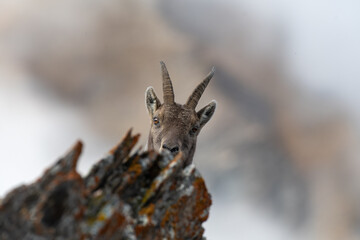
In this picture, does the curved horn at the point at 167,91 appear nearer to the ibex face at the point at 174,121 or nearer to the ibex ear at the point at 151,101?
the ibex face at the point at 174,121

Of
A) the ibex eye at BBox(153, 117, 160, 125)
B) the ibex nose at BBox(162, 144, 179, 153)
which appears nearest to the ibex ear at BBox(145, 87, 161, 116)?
the ibex eye at BBox(153, 117, 160, 125)

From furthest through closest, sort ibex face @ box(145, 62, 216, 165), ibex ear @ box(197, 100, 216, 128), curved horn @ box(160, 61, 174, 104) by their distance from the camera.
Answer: ibex ear @ box(197, 100, 216, 128) → curved horn @ box(160, 61, 174, 104) → ibex face @ box(145, 62, 216, 165)

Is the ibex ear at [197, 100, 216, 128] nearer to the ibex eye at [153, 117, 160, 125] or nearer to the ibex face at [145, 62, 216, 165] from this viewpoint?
the ibex face at [145, 62, 216, 165]

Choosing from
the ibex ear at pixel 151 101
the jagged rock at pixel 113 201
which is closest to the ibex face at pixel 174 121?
the ibex ear at pixel 151 101

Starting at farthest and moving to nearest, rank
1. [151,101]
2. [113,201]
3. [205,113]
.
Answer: [205,113] → [151,101] → [113,201]

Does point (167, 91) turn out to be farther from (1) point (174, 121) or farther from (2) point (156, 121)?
(1) point (174, 121)

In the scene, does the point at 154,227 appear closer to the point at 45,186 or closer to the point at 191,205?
the point at 191,205

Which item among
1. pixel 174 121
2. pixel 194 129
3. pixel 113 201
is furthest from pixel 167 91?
pixel 113 201

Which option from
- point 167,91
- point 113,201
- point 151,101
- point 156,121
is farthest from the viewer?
point 151,101
